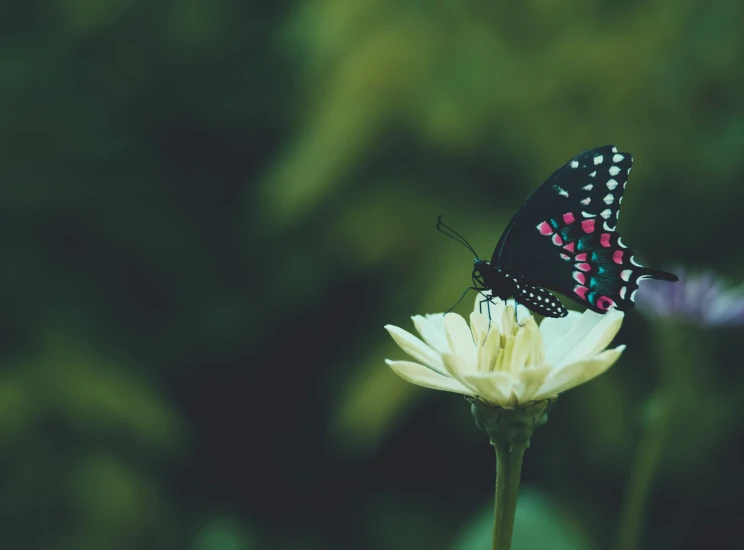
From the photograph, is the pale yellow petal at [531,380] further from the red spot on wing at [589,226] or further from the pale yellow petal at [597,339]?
the red spot on wing at [589,226]

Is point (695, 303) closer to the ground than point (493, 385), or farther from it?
farther from it

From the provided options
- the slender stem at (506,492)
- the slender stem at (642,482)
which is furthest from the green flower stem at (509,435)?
the slender stem at (642,482)

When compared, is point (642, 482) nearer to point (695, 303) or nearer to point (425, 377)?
point (695, 303)

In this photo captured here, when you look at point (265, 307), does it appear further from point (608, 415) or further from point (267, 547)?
point (608, 415)

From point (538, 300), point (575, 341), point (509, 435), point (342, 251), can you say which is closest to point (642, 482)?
point (538, 300)

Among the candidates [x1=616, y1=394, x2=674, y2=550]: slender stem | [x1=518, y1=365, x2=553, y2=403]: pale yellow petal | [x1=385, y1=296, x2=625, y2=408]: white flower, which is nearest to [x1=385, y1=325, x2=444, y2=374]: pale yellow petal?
[x1=385, y1=296, x2=625, y2=408]: white flower
